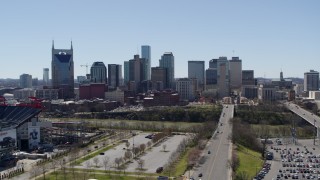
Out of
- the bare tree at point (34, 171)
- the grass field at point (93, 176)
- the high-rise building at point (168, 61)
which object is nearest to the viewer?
the grass field at point (93, 176)

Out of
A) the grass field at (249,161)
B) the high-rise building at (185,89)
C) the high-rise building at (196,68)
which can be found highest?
the high-rise building at (196,68)

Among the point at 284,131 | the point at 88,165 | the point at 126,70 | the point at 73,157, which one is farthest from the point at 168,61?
the point at 88,165

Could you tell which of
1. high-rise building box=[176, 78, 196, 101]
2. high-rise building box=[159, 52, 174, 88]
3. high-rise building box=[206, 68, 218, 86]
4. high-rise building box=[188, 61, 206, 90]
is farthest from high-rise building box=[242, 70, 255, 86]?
high-rise building box=[176, 78, 196, 101]

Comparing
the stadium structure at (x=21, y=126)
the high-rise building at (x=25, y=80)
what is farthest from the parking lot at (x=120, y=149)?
the high-rise building at (x=25, y=80)

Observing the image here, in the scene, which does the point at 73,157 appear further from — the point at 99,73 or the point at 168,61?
the point at 168,61

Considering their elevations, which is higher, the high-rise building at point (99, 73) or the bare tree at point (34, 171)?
the high-rise building at point (99, 73)

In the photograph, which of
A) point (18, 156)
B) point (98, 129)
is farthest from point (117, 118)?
point (18, 156)

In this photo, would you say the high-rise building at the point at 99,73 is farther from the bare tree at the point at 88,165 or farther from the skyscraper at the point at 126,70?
the bare tree at the point at 88,165
